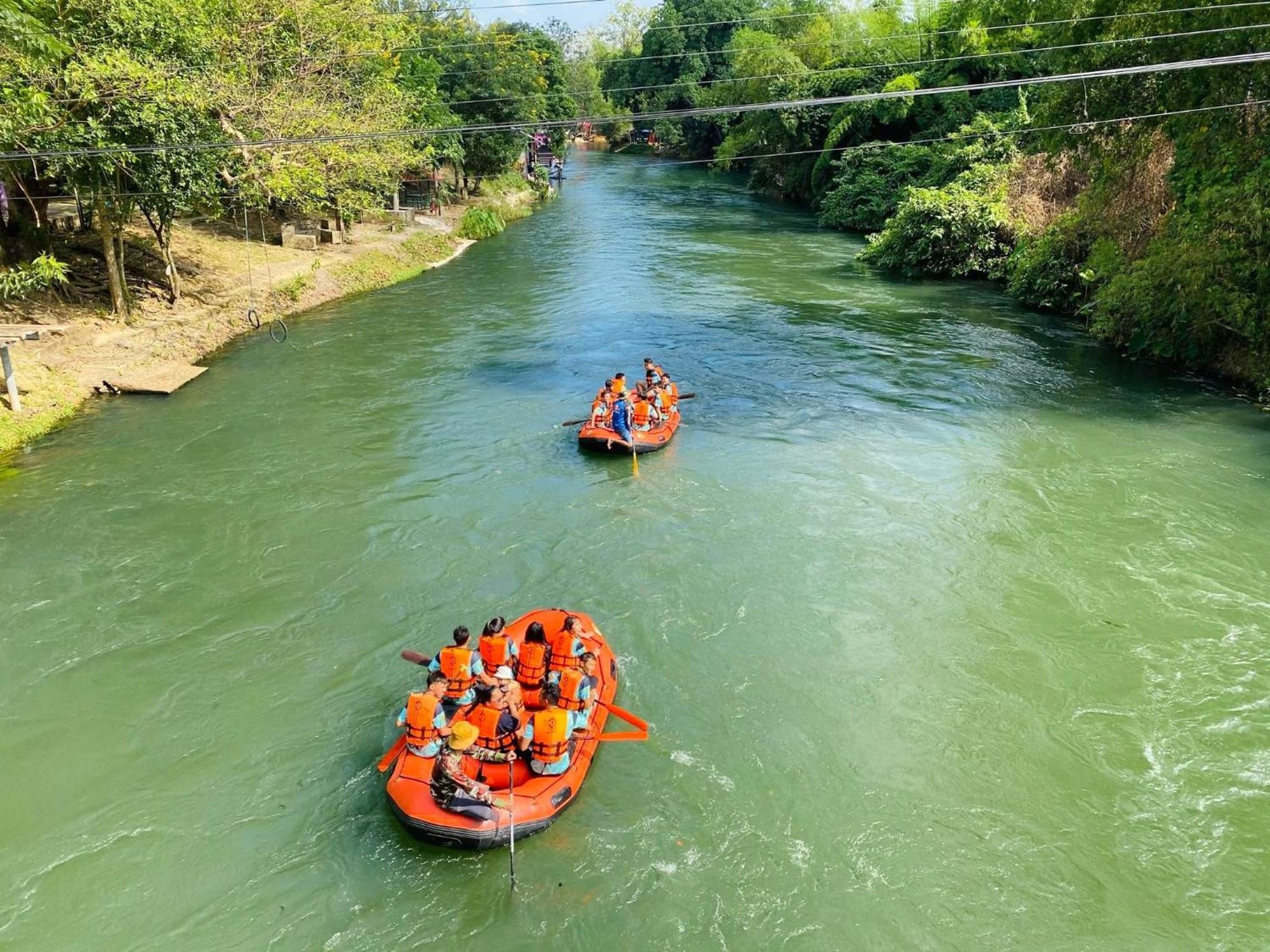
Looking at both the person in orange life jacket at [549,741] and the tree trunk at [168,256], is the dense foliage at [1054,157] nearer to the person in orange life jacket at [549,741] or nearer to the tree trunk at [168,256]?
the person in orange life jacket at [549,741]

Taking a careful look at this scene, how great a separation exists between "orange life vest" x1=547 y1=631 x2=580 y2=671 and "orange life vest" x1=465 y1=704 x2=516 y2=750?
1152 mm

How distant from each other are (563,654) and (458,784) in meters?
2.03

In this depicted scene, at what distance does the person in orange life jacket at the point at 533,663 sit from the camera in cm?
940

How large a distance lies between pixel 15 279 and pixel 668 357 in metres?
14.6

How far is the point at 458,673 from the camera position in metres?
9.08

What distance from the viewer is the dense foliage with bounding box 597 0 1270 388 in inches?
689

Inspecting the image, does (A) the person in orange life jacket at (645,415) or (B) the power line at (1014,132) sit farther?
(A) the person in orange life jacket at (645,415)

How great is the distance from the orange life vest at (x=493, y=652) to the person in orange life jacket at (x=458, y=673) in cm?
19

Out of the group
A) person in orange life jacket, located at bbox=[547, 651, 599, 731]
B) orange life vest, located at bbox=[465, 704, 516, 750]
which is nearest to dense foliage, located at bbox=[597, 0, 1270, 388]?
person in orange life jacket, located at bbox=[547, 651, 599, 731]

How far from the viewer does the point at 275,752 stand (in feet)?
31.1

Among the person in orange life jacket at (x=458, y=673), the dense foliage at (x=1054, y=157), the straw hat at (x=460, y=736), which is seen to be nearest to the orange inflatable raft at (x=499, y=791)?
the straw hat at (x=460, y=736)

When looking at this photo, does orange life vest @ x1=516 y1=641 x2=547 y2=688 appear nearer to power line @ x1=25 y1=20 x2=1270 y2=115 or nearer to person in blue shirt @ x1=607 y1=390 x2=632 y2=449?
person in blue shirt @ x1=607 y1=390 x2=632 y2=449

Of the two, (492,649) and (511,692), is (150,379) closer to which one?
(492,649)

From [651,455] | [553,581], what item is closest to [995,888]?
[553,581]
